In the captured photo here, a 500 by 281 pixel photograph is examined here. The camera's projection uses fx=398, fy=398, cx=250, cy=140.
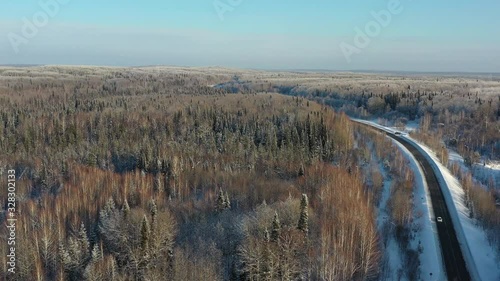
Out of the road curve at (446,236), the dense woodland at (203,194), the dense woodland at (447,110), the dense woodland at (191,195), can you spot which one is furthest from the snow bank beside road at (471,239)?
Result: the dense woodland at (447,110)

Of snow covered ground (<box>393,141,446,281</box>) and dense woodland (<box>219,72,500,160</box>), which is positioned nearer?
snow covered ground (<box>393,141,446,281</box>)

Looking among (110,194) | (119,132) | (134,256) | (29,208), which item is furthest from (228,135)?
(134,256)

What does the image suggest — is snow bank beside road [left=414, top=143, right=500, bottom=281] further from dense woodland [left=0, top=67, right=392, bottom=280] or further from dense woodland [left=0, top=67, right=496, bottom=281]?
dense woodland [left=0, top=67, right=392, bottom=280]

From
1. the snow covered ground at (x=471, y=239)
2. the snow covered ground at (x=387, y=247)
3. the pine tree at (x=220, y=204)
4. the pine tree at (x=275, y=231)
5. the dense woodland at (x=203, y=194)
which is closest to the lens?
the pine tree at (x=275, y=231)

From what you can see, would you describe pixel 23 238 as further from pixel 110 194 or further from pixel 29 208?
pixel 110 194

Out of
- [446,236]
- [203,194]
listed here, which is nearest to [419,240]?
[446,236]

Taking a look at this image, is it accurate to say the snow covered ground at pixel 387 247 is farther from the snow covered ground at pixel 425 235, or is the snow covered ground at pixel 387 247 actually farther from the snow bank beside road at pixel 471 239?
the snow bank beside road at pixel 471 239

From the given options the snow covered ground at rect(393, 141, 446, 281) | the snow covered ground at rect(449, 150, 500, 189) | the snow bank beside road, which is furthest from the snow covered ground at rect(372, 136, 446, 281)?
the snow covered ground at rect(449, 150, 500, 189)
